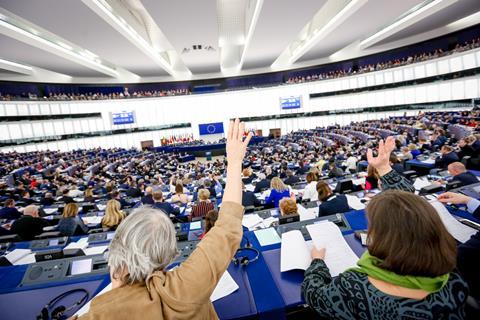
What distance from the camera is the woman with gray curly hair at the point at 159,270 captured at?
828 millimetres

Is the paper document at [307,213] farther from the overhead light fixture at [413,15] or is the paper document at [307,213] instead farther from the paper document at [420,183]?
the overhead light fixture at [413,15]

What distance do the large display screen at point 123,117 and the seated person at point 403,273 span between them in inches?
1209

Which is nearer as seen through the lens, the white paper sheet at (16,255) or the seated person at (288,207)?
the white paper sheet at (16,255)

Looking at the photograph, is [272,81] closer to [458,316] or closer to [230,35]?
[230,35]

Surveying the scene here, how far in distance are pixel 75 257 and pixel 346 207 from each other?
320 cm

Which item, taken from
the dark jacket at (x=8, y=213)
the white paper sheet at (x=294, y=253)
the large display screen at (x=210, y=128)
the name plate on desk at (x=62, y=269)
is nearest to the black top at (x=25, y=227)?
the dark jacket at (x=8, y=213)

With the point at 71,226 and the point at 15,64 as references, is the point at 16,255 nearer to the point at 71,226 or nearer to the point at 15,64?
the point at 71,226

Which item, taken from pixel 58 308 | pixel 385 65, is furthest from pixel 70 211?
pixel 385 65

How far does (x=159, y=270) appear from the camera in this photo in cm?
98

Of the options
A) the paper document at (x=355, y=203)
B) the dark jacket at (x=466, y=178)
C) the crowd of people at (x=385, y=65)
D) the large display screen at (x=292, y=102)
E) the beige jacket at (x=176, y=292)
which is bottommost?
the paper document at (x=355, y=203)

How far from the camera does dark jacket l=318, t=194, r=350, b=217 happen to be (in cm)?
333

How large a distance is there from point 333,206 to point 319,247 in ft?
5.66

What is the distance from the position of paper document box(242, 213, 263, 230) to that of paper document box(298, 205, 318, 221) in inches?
22.1

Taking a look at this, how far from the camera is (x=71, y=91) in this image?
26.1 metres
